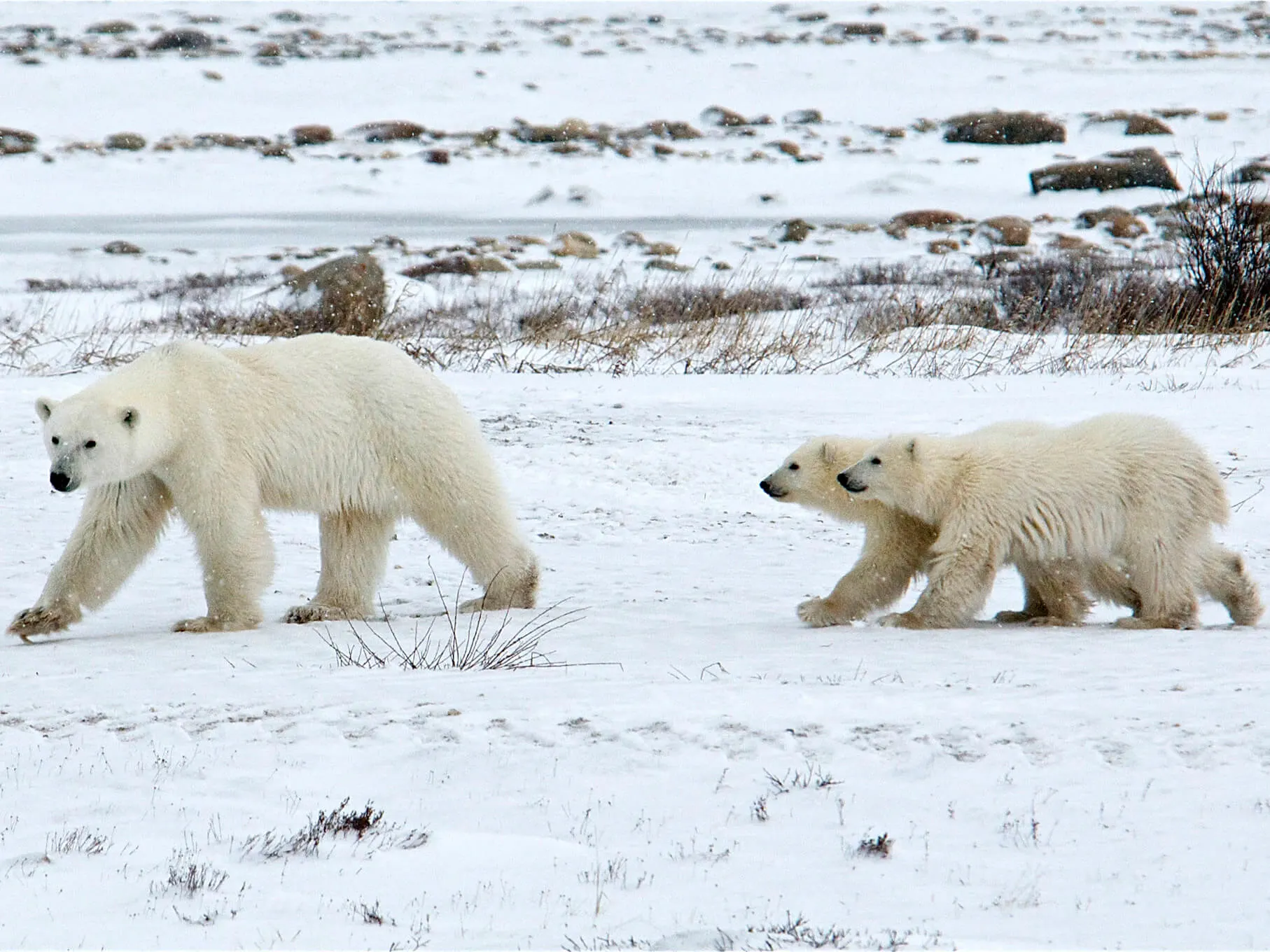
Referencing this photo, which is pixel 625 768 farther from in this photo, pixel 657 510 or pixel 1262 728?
pixel 657 510

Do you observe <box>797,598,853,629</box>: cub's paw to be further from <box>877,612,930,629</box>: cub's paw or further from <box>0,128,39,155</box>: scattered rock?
<box>0,128,39,155</box>: scattered rock

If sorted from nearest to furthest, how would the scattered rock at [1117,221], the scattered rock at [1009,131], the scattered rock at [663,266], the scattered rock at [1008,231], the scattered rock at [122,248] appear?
the scattered rock at [663,266]
the scattered rock at [122,248]
the scattered rock at [1008,231]
the scattered rock at [1117,221]
the scattered rock at [1009,131]

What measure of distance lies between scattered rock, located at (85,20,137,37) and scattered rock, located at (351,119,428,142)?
19118 mm

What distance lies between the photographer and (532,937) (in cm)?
247

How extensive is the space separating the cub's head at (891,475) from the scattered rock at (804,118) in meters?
32.8

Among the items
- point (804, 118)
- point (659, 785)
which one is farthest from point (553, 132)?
point (659, 785)

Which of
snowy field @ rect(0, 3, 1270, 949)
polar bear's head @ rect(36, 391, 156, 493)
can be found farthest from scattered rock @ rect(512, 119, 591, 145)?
polar bear's head @ rect(36, 391, 156, 493)

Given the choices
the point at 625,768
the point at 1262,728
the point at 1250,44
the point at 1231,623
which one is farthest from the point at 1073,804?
the point at 1250,44

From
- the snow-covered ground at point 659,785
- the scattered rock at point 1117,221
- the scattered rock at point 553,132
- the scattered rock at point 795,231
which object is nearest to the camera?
the snow-covered ground at point 659,785

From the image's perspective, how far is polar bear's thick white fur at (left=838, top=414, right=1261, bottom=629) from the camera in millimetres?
4980

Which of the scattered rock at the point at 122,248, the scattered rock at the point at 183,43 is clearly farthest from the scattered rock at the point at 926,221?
the scattered rock at the point at 183,43

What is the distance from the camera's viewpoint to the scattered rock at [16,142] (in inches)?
1193

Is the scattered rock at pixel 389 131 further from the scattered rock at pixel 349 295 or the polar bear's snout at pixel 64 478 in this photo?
the polar bear's snout at pixel 64 478

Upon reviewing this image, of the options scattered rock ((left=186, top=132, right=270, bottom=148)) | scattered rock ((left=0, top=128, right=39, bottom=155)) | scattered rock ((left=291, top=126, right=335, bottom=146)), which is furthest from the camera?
scattered rock ((left=291, top=126, right=335, bottom=146))
